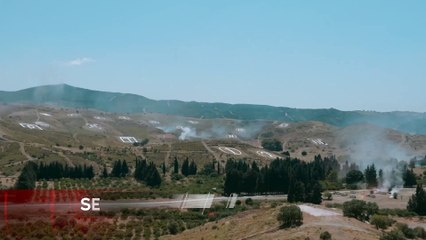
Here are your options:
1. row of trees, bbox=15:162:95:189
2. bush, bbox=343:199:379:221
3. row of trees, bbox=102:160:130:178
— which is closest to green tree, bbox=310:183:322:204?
bush, bbox=343:199:379:221

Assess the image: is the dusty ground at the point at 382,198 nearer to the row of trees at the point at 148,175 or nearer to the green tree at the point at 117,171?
the row of trees at the point at 148,175

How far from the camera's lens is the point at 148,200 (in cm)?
9856

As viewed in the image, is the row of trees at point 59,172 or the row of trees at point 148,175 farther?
the row of trees at point 59,172

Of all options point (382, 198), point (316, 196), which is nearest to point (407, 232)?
point (316, 196)

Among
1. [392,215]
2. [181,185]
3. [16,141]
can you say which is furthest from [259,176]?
[16,141]

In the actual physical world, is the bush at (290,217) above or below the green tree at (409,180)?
above

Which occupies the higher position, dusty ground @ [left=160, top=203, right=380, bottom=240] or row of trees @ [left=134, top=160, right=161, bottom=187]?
dusty ground @ [left=160, top=203, right=380, bottom=240]

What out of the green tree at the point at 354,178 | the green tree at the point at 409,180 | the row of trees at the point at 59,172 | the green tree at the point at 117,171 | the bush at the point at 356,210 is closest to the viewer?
the bush at the point at 356,210

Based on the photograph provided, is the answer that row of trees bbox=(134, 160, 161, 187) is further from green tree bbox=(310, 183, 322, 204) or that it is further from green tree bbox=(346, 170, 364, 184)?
green tree bbox=(310, 183, 322, 204)

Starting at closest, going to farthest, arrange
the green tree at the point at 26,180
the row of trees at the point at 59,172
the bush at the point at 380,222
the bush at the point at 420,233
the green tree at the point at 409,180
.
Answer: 1. the bush at the point at 420,233
2. the bush at the point at 380,222
3. the green tree at the point at 26,180
4. the green tree at the point at 409,180
5. the row of trees at the point at 59,172

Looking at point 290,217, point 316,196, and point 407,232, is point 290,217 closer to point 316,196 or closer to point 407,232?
point 407,232

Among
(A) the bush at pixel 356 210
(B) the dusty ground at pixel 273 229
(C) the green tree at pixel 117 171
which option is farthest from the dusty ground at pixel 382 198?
(C) the green tree at pixel 117 171

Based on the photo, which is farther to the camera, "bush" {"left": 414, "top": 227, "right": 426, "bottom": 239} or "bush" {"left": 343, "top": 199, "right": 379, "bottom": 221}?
"bush" {"left": 343, "top": 199, "right": 379, "bottom": 221}

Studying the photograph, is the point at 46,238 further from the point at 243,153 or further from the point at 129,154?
the point at 243,153
